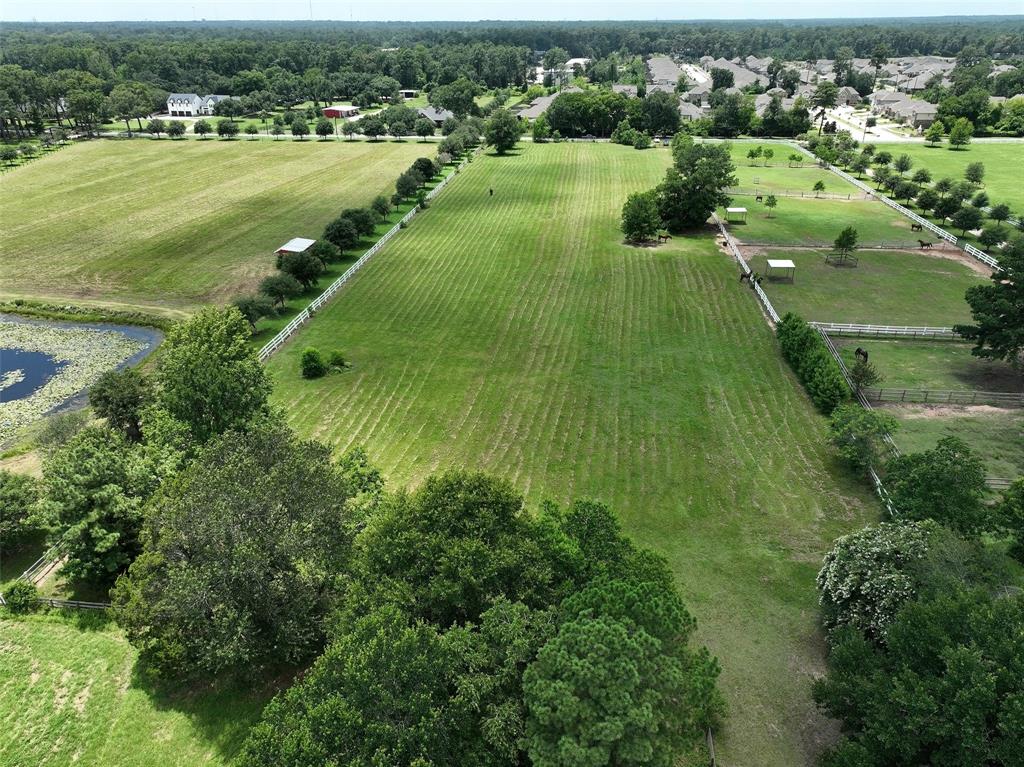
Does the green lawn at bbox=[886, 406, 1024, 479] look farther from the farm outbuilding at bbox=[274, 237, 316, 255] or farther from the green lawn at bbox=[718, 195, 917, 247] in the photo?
the farm outbuilding at bbox=[274, 237, 316, 255]

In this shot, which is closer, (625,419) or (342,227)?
(625,419)

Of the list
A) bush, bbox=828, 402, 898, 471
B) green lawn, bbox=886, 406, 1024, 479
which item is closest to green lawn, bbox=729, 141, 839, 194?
green lawn, bbox=886, 406, 1024, 479

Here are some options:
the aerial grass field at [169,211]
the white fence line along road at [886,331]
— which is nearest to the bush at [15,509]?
the aerial grass field at [169,211]

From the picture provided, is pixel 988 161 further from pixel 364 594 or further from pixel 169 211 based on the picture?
pixel 364 594

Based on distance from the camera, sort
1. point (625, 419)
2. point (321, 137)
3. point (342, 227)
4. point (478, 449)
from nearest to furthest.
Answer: point (478, 449)
point (625, 419)
point (342, 227)
point (321, 137)

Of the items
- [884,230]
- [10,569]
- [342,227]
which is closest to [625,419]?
[10,569]

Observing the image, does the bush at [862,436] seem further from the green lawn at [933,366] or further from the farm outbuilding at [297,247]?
the farm outbuilding at [297,247]

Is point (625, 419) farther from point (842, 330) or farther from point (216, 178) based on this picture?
point (216, 178)
